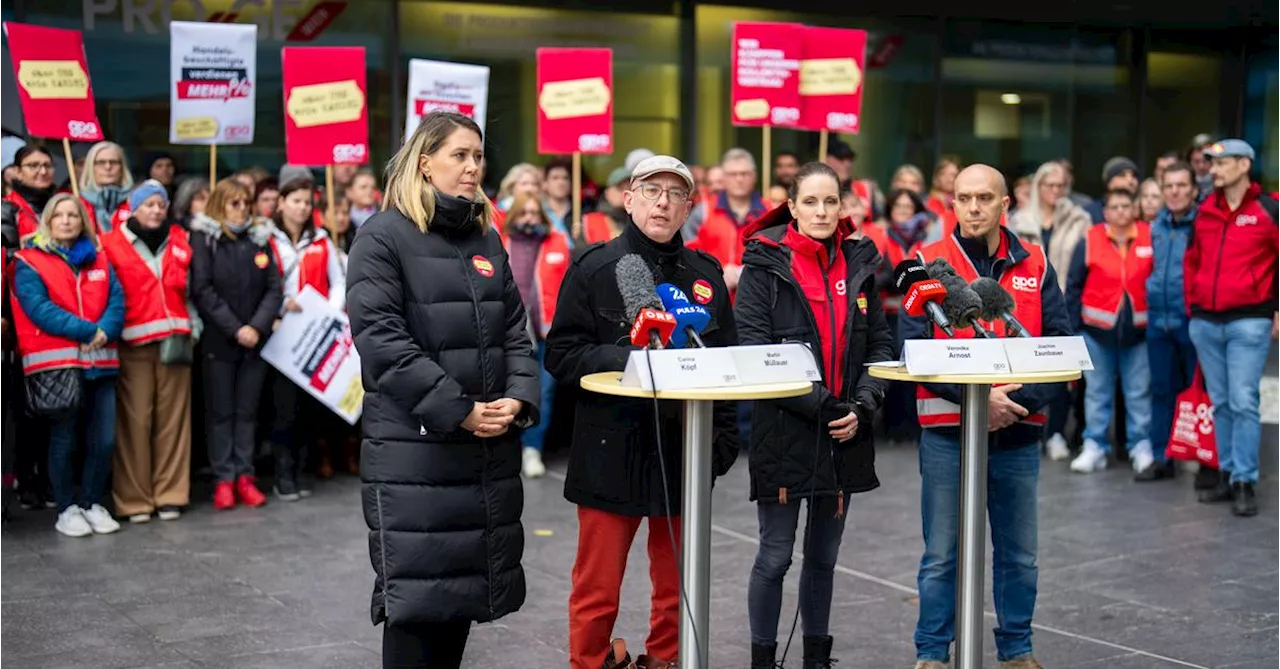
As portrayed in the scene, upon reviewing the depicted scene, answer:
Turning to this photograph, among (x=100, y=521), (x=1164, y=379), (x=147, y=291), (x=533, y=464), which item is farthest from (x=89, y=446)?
(x=1164, y=379)

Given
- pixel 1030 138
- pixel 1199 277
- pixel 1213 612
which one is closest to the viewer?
pixel 1213 612

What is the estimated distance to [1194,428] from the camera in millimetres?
10336

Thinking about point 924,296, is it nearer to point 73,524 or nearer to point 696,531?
point 696,531

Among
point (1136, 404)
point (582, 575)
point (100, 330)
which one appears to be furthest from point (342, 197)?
point (582, 575)

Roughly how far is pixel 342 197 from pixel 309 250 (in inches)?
75.3

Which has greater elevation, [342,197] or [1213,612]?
[342,197]

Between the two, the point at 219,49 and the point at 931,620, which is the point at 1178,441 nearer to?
the point at 931,620

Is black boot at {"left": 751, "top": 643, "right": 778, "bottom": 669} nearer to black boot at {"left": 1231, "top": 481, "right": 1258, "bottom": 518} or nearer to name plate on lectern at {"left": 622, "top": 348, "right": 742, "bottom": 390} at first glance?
name plate on lectern at {"left": 622, "top": 348, "right": 742, "bottom": 390}

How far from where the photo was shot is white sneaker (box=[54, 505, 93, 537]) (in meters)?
8.95

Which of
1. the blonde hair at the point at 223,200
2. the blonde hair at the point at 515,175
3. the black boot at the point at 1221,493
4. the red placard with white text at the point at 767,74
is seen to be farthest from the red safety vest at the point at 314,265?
the black boot at the point at 1221,493

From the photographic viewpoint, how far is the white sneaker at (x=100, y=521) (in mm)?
9055

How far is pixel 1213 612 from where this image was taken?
24.0ft

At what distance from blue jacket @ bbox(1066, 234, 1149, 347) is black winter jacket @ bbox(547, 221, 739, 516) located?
6152mm

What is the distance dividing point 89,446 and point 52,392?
0.46 m
